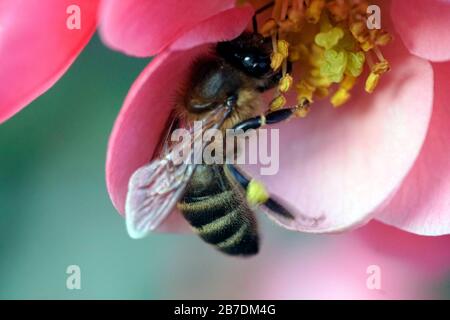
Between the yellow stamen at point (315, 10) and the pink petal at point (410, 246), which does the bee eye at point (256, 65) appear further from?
the pink petal at point (410, 246)

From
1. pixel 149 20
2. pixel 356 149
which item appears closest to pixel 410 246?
pixel 356 149

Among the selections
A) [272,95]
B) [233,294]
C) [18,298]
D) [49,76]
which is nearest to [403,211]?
[272,95]

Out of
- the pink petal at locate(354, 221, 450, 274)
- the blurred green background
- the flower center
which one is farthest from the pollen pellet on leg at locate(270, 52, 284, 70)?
the blurred green background

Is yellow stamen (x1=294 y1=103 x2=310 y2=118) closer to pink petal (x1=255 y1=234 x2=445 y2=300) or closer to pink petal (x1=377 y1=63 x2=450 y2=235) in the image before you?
pink petal (x1=377 y1=63 x2=450 y2=235)

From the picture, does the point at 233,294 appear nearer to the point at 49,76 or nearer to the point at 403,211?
the point at 403,211

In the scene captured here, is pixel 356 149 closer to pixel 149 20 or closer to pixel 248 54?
pixel 248 54
